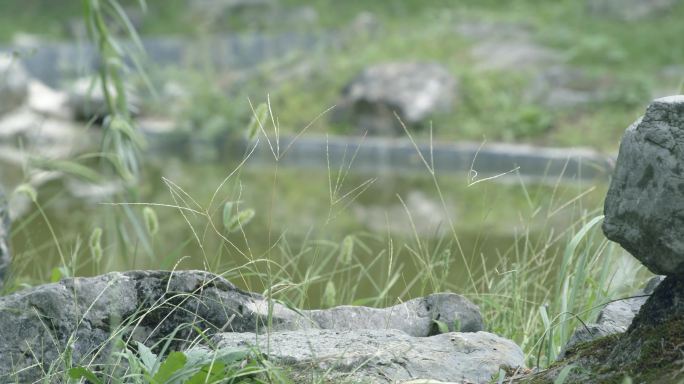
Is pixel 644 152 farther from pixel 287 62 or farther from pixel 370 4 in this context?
pixel 370 4

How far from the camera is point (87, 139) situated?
1172 centimetres

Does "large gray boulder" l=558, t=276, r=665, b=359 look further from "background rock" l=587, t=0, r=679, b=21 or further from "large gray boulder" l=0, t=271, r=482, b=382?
"background rock" l=587, t=0, r=679, b=21

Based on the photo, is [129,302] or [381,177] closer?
[129,302]

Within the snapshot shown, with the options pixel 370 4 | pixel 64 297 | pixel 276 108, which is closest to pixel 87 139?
pixel 276 108

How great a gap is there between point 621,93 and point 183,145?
4.55m

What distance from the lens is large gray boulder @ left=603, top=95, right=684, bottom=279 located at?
65.4 inches

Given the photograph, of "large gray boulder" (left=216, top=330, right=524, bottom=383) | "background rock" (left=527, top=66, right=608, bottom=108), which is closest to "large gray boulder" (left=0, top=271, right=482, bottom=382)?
"large gray boulder" (left=216, top=330, right=524, bottom=383)

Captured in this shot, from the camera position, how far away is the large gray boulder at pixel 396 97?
11.1 m

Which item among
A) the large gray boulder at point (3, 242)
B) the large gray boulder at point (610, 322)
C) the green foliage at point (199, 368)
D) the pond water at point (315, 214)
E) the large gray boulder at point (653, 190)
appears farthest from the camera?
the pond water at point (315, 214)

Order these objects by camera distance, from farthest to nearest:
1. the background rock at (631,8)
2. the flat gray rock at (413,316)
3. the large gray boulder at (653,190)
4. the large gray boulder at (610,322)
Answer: the background rock at (631,8) → the flat gray rock at (413,316) → the large gray boulder at (610,322) → the large gray boulder at (653,190)

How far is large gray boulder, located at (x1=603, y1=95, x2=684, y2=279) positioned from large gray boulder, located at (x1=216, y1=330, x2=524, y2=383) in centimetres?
39

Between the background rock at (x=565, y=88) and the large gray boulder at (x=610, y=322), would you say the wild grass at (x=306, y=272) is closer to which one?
the large gray boulder at (x=610, y=322)

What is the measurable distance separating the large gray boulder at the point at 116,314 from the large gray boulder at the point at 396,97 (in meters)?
8.79

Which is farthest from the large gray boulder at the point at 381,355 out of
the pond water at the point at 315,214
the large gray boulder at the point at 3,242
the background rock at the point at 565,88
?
the background rock at the point at 565,88
